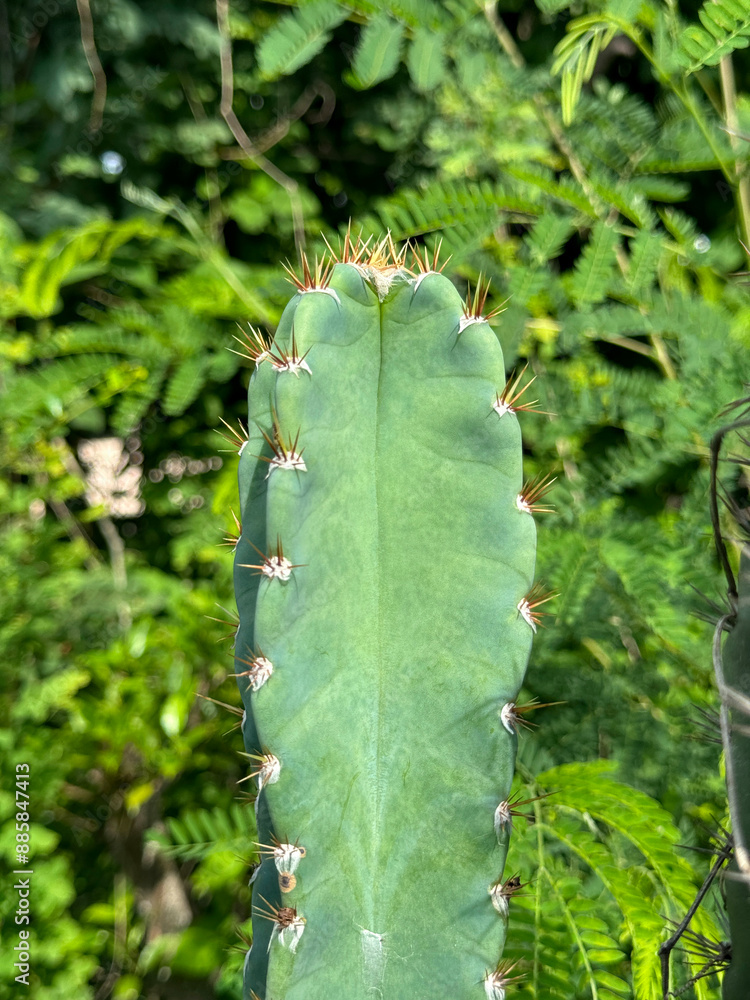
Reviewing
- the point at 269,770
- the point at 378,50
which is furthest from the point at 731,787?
the point at 378,50

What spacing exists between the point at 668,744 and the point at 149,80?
2734 mm

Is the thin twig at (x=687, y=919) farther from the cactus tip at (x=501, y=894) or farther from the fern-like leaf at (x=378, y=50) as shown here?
the fern-like leaf at (x=378, y=50)

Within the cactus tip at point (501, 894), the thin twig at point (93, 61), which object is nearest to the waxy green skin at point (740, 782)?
the cactus tip at point (501, 894)

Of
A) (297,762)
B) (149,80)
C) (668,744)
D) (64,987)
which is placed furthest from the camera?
(149,80)

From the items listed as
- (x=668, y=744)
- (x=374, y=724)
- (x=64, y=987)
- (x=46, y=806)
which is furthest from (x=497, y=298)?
(x=64, y=987)

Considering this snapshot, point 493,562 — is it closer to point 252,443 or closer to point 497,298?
point 252,443

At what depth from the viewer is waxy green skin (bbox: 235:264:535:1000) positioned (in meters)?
0.78

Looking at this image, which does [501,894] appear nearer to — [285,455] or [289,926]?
[289,926]

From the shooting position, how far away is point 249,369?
281 centimetres

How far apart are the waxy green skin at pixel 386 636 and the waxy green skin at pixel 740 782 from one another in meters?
0.20

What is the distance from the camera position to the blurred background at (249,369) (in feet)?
4.50

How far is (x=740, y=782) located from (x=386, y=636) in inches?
13.6

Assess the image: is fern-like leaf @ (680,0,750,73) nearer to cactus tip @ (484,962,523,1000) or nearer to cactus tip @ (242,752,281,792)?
cactus tip @ (242,752,281,792)

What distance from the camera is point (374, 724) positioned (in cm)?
81
